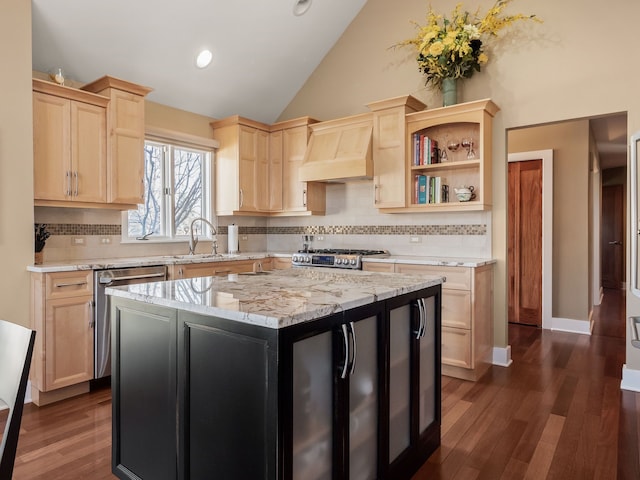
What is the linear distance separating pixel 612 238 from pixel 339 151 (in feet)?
25.4

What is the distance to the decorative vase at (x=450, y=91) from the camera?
3965 mm

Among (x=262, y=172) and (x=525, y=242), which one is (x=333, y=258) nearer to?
(x=262, y=172)

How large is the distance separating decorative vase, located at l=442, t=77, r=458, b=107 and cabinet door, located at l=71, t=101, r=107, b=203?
9.75 ft

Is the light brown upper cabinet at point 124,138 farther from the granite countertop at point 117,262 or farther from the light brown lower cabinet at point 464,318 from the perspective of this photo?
the light brown lower cabinet at point 464,318

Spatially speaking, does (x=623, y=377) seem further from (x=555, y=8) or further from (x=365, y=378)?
(x=555, y=8)

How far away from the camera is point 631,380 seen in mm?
3268

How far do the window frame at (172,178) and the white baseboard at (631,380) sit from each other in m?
4.09

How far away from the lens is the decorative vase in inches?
156

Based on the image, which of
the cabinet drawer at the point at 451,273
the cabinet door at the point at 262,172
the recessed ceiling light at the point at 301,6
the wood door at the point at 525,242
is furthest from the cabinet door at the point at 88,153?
the wood door at the point at 525,242

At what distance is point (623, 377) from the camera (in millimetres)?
3307

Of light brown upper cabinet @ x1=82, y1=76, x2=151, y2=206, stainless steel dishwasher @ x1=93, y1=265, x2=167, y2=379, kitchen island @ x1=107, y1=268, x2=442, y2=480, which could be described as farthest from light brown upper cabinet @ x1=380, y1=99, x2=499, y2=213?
stainless steel dishwasher @ x1=93, y1=265, x2=167, y2=379

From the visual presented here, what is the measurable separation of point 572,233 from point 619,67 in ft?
7.42

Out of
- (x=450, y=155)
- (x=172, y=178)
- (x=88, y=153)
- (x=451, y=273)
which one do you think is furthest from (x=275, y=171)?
(x=451, y=273)

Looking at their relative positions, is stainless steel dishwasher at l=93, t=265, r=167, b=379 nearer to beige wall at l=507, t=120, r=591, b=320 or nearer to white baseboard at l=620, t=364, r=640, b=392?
white baseboard at l=620, t=364, r=640, b=392
